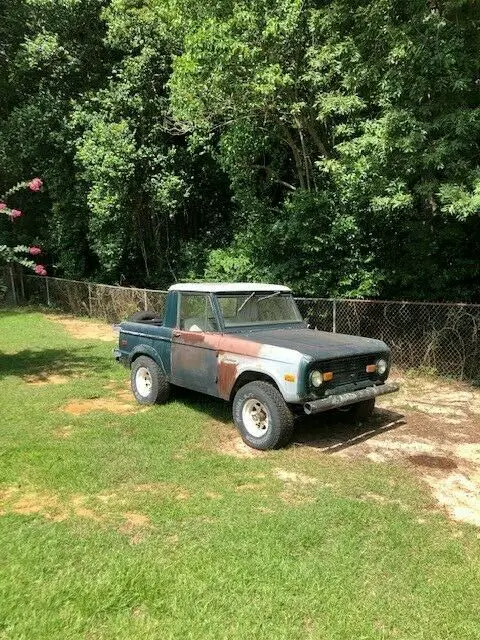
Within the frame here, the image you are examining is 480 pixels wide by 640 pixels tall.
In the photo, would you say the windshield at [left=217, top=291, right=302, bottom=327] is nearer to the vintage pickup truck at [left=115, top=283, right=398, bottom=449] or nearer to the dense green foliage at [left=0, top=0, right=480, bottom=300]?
the vintage pickup truck at [left=115, top=283, right=398, bottom=449]

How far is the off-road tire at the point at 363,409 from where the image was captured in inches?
258

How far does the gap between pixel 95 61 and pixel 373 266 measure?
11.9m

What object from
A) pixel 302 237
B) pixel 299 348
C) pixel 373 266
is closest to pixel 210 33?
pixel 302 237

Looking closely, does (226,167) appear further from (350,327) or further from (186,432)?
(186,432)

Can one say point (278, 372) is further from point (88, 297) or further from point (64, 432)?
point (88, 297)

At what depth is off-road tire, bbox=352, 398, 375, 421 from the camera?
258 inches

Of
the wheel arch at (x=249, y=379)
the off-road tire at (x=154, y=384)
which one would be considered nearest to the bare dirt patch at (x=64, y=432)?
the off-road tire at (x=154, y=384)

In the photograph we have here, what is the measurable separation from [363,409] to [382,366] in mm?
679

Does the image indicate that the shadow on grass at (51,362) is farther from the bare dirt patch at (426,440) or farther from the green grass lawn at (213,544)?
the bare dirt patch at (426,440)

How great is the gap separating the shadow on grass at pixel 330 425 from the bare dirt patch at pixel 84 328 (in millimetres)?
6864

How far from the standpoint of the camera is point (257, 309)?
6738 mm

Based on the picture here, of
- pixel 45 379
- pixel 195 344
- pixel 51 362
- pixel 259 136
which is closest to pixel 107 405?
Answer: pixel 195 344

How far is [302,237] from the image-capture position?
1062cm

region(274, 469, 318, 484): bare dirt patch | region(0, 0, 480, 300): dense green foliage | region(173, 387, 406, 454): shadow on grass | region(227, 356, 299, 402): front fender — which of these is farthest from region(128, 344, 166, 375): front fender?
region(0, 0, 480, 300): dense green foliage
